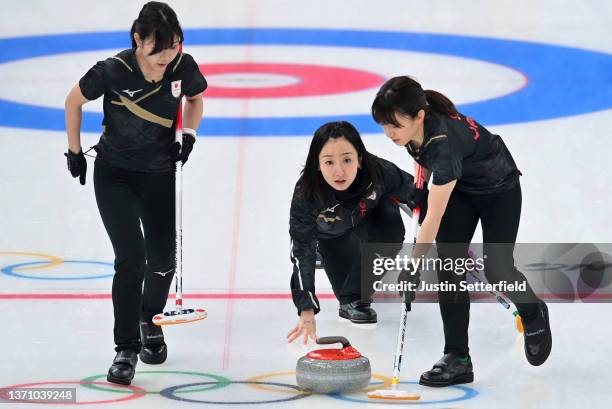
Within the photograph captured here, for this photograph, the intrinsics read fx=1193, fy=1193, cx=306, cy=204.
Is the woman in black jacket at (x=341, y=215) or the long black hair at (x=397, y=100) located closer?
the long black hair at (x=397, y=100)

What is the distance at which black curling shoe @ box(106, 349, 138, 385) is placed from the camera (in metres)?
4.33

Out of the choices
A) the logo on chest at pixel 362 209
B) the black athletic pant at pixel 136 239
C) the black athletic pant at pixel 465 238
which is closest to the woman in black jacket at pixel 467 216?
the black athletic pant at pixel 465 238

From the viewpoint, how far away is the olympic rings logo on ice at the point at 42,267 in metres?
6.01

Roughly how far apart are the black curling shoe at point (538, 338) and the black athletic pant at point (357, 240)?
0.99 meters

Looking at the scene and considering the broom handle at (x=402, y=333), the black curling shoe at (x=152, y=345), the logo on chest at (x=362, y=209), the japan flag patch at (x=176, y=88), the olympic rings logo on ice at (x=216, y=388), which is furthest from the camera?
the logo on chest at (x=362, y=209)

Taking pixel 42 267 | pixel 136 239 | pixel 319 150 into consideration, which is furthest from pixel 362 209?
pixel 42 267

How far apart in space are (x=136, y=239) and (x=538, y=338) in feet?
5.19

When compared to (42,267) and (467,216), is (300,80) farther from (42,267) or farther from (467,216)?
(467,216)

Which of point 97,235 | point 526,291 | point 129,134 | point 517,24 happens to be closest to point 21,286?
point 97,235

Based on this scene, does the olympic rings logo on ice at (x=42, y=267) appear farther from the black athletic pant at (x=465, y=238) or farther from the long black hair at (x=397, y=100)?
the long black hair at (x=397, y=100)

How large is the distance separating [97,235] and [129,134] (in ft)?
7.65

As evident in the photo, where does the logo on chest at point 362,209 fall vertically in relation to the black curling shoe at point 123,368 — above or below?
above

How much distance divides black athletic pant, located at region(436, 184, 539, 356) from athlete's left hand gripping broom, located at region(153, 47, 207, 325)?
94cm

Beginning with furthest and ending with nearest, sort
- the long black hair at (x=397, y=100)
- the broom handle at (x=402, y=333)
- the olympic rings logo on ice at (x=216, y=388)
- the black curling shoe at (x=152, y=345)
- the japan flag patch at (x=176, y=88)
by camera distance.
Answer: the black curling shoe at (x=152, y=345), the japan flag patch at (x=176, y=88), the broom handle at (x=402, y=333), the olympic rings logo on ice at (x=216, y=388), the long black hair at (x=397, y=100)
